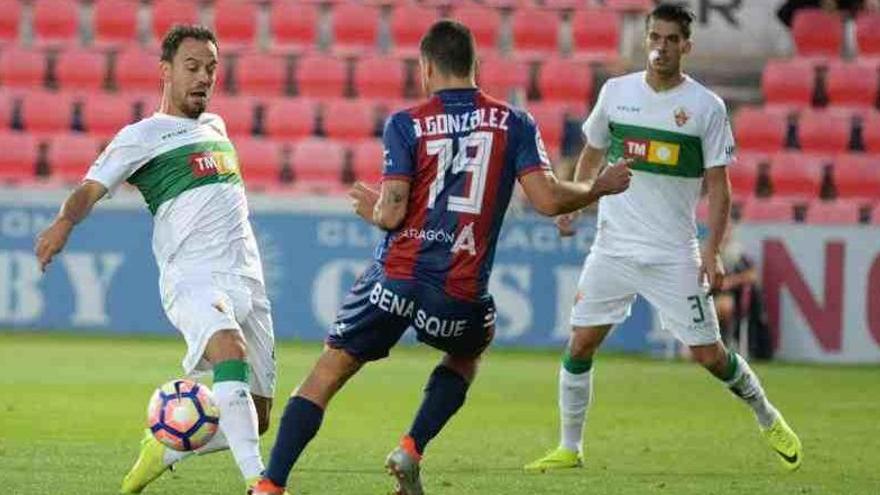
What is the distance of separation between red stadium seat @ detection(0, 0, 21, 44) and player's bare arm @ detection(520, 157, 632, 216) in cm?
1591

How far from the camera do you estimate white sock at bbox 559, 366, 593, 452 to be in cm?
1078

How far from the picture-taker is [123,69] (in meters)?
22.7

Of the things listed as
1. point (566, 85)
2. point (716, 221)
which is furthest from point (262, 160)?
point (716, 221)

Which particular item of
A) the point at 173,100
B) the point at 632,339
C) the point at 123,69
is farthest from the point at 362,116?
the point at 173,100

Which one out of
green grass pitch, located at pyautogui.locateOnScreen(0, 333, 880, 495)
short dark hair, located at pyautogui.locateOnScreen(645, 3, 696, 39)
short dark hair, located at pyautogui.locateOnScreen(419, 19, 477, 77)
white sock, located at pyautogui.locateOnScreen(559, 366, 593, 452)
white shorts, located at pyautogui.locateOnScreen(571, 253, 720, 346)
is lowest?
green grass pitch, located at pyautogui.locateOnScreen(0, 333, 880, 495)

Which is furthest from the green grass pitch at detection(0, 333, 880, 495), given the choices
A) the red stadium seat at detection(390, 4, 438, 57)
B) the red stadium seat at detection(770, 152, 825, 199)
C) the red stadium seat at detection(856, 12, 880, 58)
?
the red stadium seat at detection(856, 12, 880, 58)

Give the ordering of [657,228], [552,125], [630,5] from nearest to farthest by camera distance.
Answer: [657,228] < [552,125] < [630,5]

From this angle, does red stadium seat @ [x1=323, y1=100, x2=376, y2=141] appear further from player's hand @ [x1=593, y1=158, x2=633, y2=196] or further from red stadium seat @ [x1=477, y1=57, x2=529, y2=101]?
player's hand @ [x1=593, y1=158, x2=633, y2=196]

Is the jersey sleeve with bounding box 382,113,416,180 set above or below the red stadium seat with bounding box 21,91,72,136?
above

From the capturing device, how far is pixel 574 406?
10.8 metres

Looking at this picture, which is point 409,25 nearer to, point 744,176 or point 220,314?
point 744,176

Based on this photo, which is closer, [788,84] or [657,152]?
[657,152]

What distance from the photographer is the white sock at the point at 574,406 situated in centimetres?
1078

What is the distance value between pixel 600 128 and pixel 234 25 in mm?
12999
